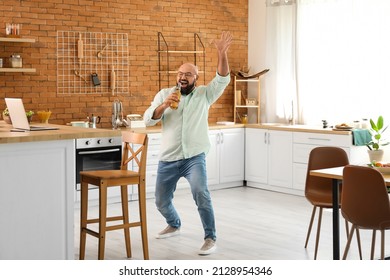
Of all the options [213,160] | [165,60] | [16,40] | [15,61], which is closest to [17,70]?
[15,61]

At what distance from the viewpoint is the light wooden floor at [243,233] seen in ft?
19.0

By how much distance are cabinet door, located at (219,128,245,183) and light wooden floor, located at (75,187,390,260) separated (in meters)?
0.60

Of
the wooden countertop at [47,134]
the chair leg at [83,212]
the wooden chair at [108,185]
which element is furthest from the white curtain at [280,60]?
the wooden countertop at [47,134]

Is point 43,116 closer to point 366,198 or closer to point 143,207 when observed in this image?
point 143,207

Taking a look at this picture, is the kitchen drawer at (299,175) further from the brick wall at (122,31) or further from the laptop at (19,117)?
the laptop at (19,117)

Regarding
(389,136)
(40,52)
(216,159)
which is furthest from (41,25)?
(389,136)

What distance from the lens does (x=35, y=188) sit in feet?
15.4

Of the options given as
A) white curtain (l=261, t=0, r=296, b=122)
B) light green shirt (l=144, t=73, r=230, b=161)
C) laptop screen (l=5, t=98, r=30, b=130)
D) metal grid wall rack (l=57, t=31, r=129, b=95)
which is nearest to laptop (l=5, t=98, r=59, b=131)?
laptop screen (l=5, t=98, r=30, b=130)

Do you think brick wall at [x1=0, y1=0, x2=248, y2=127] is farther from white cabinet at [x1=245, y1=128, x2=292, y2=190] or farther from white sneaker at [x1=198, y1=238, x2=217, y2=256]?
white sneaker at [x1=198, y1=238, x2=217, y2=256]

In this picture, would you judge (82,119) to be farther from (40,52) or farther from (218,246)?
(218,246)

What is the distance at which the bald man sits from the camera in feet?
19.0

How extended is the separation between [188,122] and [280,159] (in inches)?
126

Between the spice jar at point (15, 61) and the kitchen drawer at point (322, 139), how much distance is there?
3372 mm

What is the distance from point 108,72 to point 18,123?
3601 millimetres
